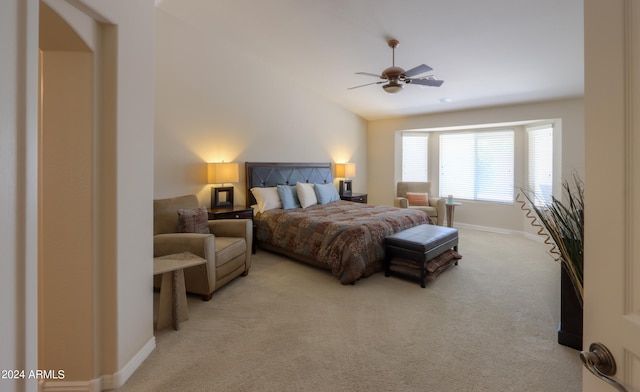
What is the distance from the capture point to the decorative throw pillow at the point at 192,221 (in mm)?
3199

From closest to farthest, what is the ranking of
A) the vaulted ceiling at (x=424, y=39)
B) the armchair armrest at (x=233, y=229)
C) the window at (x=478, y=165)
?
the vaulted ceiling at (x=424, y=39), the armchair armrest at (x=233, y=229), the window at (x=478, y=165)

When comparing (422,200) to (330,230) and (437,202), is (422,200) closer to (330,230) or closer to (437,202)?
(437,202)

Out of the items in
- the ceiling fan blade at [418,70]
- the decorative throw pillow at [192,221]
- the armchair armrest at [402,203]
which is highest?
the ceiling fan blade at [418,70]

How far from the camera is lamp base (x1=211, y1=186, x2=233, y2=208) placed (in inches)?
175

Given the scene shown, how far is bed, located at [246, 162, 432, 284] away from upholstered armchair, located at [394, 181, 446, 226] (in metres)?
1.46

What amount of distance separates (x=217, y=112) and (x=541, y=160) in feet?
18.8

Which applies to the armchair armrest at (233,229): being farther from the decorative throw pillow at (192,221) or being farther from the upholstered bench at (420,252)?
the upholstered bench at (420,252)

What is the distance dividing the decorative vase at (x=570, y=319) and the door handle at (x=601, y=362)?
5.97 ft

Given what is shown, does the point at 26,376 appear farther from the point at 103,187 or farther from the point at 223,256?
the point at 223,256

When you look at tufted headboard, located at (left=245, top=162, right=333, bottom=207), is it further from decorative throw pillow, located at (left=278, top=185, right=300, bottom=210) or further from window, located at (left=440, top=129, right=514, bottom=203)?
window, located at (left=440, top=129, right=514, bottom=203)

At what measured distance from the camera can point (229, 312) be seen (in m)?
2.74

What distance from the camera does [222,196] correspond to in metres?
4.71

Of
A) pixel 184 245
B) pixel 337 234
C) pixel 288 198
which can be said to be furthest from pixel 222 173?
pixel 337 234

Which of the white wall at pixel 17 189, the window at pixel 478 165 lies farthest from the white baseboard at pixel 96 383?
the window at pixel 478 165
